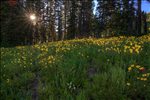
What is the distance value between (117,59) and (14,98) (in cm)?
313

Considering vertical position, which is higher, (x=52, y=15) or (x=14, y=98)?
(x=52, y=15)

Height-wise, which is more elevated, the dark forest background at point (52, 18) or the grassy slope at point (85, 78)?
the dark forest background at point (52, 18)

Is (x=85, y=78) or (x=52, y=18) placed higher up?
(x=52, y=18)

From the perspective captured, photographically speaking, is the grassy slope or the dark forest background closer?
the grassy slope

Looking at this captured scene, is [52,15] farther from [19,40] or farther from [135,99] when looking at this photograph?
[135,99]

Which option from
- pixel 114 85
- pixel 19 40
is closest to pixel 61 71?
pixel 114 85

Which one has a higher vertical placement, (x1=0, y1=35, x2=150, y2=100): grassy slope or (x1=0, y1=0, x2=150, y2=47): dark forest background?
(x1=0, y1=0, x2=150, y2=47): dark forest background

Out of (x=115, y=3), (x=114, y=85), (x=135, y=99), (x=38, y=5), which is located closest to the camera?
(x=135, y=99)

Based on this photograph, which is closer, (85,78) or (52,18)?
(85,78)

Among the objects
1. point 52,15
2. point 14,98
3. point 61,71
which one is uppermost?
point 52,15

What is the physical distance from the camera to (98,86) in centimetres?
676

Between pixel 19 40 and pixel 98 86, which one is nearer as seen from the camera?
pixel 98 86

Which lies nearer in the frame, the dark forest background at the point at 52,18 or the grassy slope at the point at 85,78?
the grassy slope at the point at 85,78

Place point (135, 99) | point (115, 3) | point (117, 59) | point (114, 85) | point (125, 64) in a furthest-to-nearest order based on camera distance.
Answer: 1. point (115, 3)
2. point (117, 59)
3. point (125, 64)
4. point (114, 85)
5. point (135, 99)
